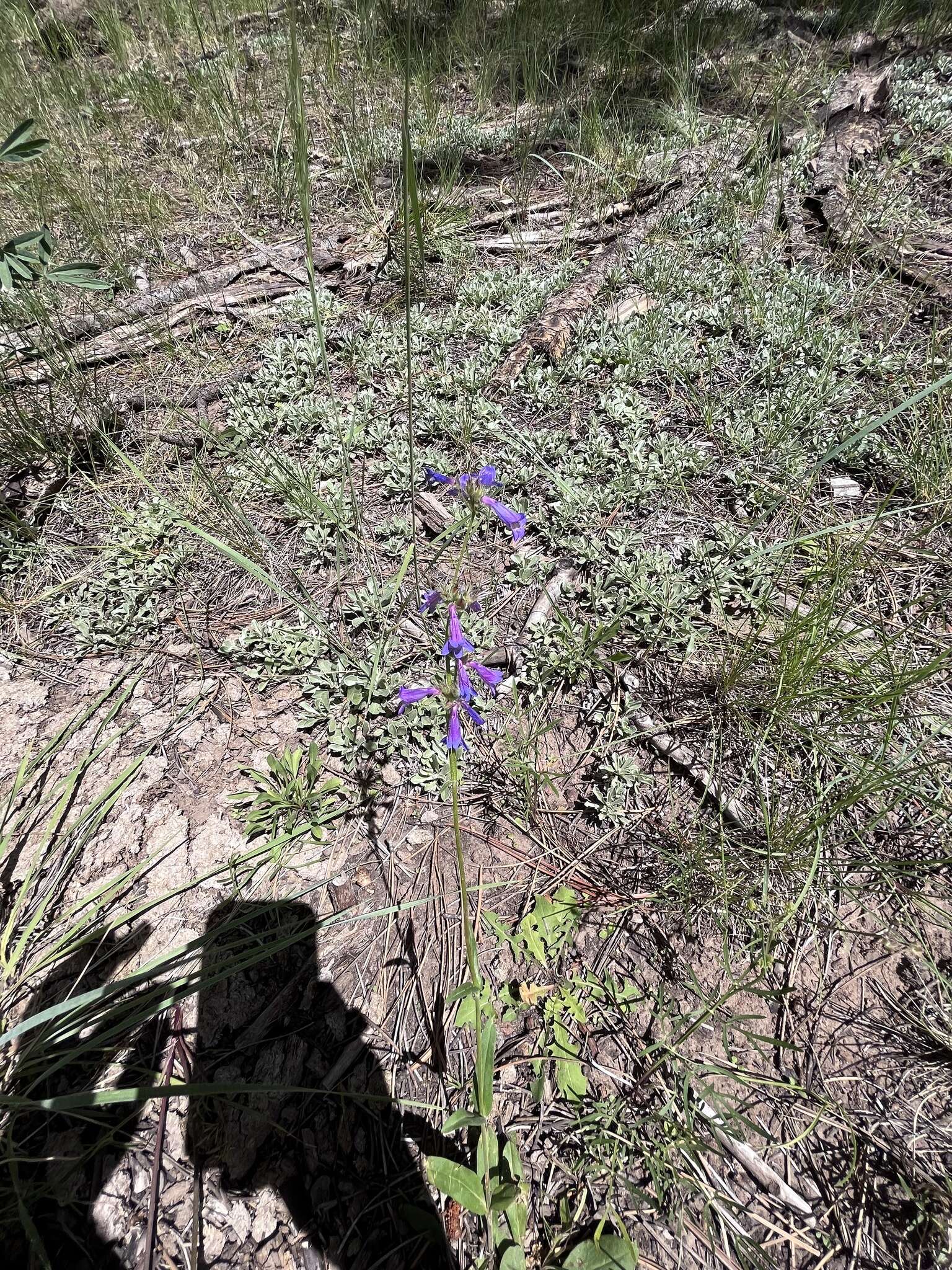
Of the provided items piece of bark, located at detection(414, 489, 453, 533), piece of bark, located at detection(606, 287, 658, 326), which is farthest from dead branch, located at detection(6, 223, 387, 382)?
piece of bark, located at detection(414, 489, 453, 533)

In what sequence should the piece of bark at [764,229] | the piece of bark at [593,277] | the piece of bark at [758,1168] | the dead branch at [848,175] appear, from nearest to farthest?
the piece of bark at [758,1168] < the piece of bark at [593,277] < the dead branch at [848,175] < the piece of bark at [764,229]

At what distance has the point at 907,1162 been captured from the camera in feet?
4.90

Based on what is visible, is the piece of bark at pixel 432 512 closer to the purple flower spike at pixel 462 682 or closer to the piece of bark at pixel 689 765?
the piece of bark at pixel 689 765

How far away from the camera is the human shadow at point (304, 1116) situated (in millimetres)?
1506

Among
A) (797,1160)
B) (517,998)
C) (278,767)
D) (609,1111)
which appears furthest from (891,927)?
(278,767)

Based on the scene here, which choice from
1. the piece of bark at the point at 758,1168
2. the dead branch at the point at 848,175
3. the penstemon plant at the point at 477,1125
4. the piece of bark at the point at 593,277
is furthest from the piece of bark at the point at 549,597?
the dead branch at the point at 848,175

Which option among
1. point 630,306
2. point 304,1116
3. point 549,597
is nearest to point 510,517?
point 549,597

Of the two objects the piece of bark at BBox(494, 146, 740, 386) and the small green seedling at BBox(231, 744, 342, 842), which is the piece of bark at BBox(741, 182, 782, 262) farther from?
the small green seedling at BBox(231, 744, 342, 842)

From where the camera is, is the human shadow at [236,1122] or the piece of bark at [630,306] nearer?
the human shadow at [236,1122]

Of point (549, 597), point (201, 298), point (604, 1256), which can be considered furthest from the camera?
point (201, 298)

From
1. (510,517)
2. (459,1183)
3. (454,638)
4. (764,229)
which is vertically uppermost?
(764,229)

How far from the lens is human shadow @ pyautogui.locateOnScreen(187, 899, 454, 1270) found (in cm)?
151

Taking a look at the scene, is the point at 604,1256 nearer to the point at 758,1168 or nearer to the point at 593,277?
the point at 758,1168

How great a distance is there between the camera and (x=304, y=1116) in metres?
1.65
